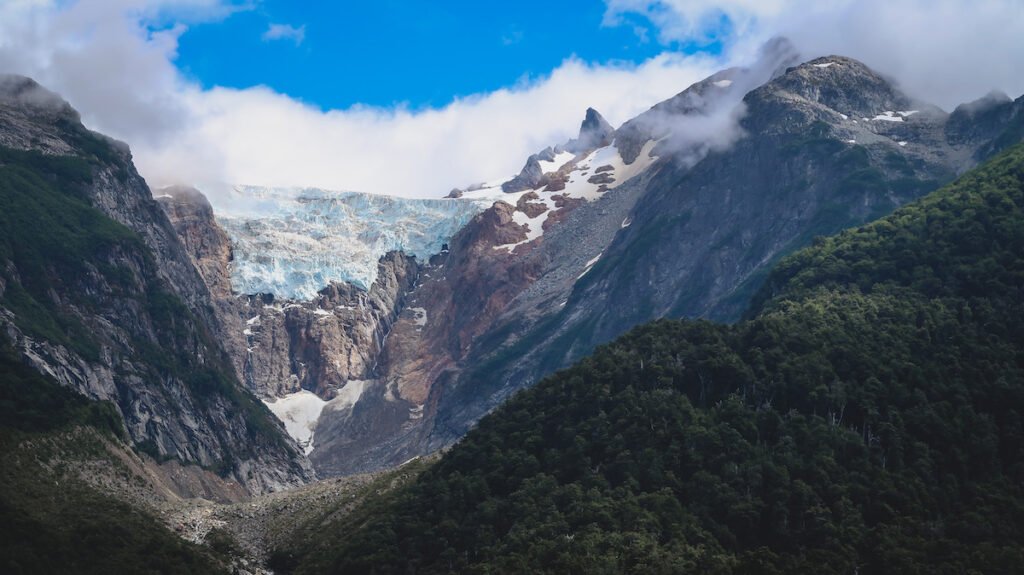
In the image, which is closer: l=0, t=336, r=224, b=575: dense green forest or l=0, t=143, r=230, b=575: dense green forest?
l=0, t=336, r=224, b=575: dense green forest

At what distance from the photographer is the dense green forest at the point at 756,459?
131500mm

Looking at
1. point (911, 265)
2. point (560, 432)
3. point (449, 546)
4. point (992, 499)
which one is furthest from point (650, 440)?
point (911, 265)

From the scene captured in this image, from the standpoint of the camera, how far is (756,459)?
483 ft

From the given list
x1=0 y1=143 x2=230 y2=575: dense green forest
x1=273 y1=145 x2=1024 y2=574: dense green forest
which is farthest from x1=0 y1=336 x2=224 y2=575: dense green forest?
x1=273 y1=145 x2=1024 y2=574: dense green forest

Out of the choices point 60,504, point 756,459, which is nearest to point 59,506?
point 60,504

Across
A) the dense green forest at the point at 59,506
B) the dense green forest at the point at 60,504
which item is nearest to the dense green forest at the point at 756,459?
the dense green forest at the point at 59,506

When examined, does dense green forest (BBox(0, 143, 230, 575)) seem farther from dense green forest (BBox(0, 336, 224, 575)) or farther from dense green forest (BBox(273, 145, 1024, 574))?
dense green forest (BBox(273, 145, 1024, 574))

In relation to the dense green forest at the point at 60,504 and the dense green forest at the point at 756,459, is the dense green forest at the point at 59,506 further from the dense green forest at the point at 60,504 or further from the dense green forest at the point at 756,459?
the dense green forest at the point at 756,459

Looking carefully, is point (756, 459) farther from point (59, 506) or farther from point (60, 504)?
point (60, 504)

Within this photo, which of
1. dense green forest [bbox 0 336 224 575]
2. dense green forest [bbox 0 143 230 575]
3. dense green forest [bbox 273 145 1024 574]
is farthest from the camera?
dense green forest [bbox 273 145 1024 574]

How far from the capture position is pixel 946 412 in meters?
154

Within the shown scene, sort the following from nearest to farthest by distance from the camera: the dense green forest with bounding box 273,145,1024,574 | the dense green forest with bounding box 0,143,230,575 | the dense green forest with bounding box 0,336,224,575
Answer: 1. the dense green forest with bounding box 0,336,224,575
2. the dense green forest with bounding box 0,143,230,575
3. the dense green forest with bounding box 273,145,1024,574

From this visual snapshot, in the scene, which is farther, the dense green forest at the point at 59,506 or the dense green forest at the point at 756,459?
the dense green forest at the point at 756,459

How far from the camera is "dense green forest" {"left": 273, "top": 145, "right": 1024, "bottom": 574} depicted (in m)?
132
